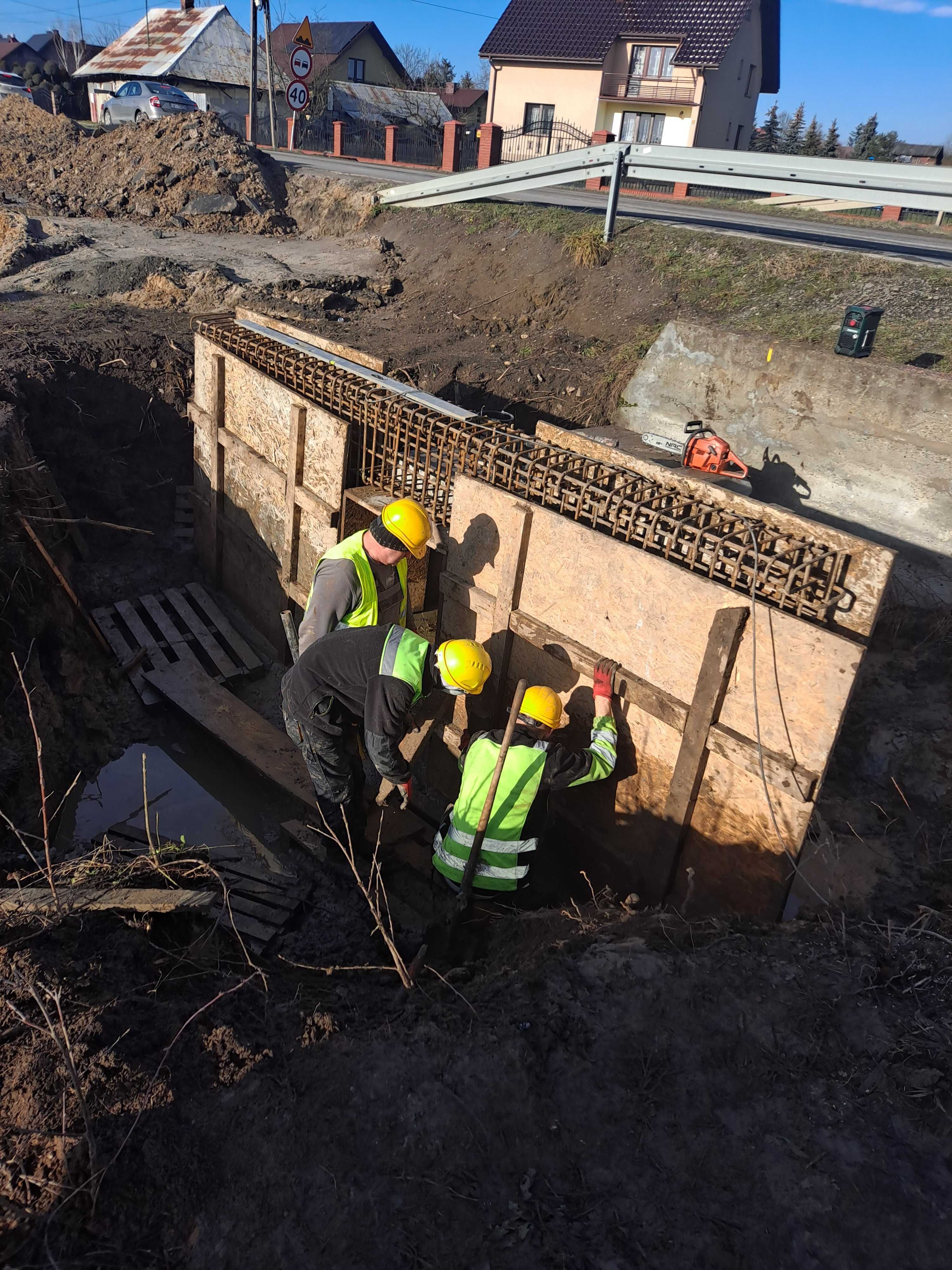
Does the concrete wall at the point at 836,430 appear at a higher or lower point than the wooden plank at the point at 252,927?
higher

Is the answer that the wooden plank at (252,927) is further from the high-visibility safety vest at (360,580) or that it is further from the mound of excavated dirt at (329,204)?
the mound of excavated dirt at (329,204)

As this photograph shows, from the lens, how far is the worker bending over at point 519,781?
4.09 m

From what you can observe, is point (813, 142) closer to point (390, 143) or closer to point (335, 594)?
point (390, 143)

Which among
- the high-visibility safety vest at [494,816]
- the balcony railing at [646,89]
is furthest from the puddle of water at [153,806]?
the balcony railing at [646,89]

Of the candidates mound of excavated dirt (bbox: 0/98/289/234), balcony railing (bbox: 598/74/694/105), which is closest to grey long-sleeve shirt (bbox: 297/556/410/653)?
mound of excavated dirt (bbox: 0/98/289/234)

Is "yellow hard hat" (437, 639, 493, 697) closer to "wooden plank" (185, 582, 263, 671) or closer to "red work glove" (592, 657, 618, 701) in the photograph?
"red work glove" (592, 657, 618, 701)

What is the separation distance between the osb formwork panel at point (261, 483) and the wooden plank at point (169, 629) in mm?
699

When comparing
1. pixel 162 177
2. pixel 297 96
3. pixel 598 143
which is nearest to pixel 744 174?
pixel 162 177

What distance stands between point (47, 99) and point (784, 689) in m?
43.2

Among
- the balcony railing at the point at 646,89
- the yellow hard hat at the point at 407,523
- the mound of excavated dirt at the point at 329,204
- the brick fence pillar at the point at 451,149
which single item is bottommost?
the yellow hard hat at the point at 407,523

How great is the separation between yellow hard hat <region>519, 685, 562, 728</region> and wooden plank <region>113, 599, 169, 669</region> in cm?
409

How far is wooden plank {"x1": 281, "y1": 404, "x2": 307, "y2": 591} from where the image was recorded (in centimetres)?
632

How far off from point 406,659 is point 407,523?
93cm

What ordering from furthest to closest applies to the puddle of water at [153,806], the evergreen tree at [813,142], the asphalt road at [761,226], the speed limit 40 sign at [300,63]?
the evergreen tree at [813,142]
the speed limit 40 sign at [300,63]
the asphalt road at [761,226]
the puddle of water at [153,806]
